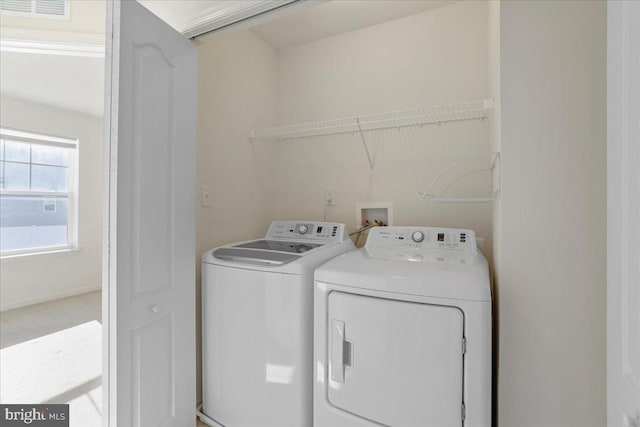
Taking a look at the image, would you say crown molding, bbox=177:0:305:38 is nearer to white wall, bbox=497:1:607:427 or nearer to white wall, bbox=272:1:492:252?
white wall, bbox=497:1:607:427

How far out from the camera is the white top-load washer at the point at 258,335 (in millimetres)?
1440

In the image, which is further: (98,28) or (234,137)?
(234,137)

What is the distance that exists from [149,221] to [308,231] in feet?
3.40

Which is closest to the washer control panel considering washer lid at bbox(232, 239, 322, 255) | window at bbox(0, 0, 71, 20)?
washer lid at bbox(232, 239, 322, 255)

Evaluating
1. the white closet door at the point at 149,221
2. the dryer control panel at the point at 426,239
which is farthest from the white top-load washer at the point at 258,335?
the dryer control panel at the point at 426,239

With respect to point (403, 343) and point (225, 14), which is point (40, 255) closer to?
point (225, 14)

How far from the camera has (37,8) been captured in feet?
5.70

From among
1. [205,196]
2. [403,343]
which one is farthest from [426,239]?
[205,196]

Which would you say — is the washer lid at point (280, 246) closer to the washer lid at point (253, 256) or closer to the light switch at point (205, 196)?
the washer lid at point (253, 256)

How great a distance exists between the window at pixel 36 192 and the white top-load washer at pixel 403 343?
15.5 ft

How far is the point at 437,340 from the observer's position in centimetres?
115

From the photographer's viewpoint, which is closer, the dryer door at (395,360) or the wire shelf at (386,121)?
the dryer door at (395,360)
